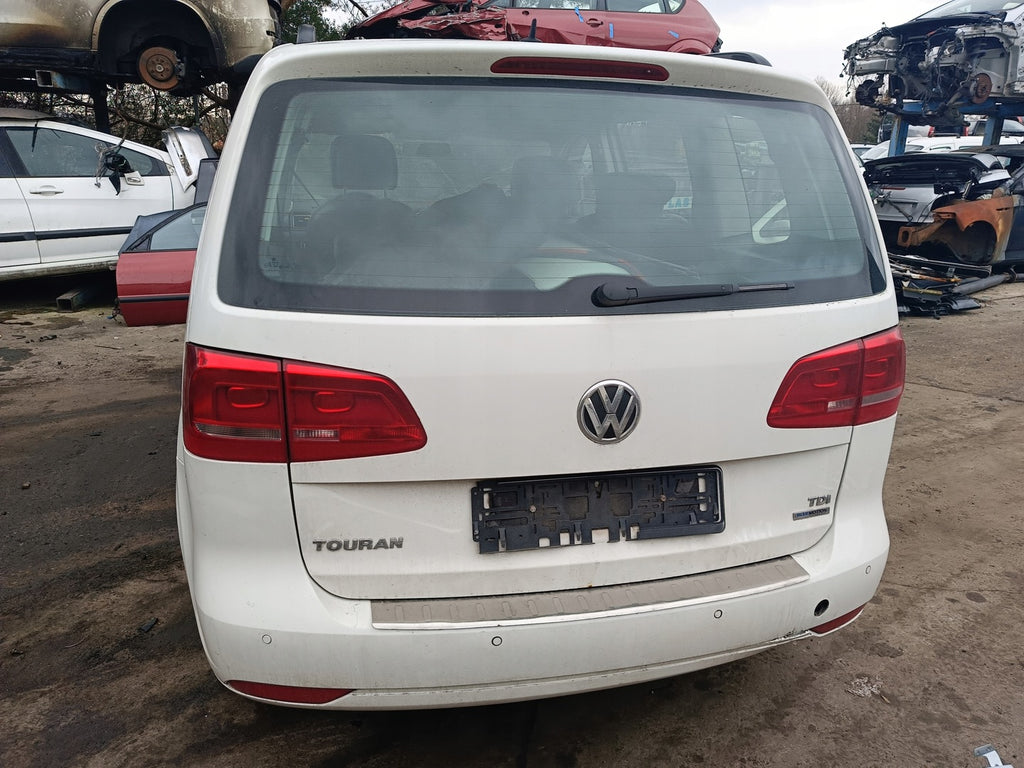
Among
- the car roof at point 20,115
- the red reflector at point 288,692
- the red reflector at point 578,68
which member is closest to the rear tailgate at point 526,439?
the red reflector at point 288,692

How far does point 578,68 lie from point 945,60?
12962mm

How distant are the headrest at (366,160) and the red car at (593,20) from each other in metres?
4.95

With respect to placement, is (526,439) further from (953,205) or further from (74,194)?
(953,205)

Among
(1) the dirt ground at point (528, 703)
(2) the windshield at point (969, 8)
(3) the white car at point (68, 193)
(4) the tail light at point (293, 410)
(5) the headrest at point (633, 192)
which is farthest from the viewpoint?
(2) the windshield at point (969, 8)

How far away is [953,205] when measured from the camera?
858cm

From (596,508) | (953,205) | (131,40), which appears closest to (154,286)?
(596,508)

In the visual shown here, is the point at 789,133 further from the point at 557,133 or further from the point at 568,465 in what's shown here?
the point at 568,465

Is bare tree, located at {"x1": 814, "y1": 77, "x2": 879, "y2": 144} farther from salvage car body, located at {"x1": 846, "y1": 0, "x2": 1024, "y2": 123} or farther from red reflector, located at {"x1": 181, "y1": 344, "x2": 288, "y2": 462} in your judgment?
red reflector, located at {"x1": 181, "y1": 344, "x2": 288, "y2": 462}

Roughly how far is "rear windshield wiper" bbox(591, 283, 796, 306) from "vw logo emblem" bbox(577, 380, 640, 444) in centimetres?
19

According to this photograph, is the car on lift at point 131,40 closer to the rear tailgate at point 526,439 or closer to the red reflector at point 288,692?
the rear tailgate at point 526,439

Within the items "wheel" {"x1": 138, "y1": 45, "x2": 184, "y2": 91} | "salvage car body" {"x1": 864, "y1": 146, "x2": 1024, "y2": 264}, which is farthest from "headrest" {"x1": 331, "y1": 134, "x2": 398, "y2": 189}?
"wheel" {"x1": 138, "y1": 45, "x2": 184, "y2": 91}

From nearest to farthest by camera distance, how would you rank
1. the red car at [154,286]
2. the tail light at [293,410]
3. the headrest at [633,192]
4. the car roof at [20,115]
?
the tail light at [293,410] → the headrest at [633,192] → the red car at [154,286] → the car roof at [20,115]

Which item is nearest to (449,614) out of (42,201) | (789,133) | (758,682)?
(758,682)

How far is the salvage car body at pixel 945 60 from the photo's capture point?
11.6m
